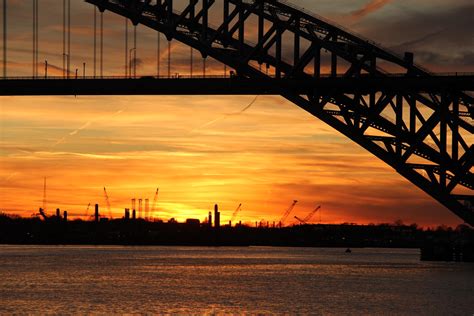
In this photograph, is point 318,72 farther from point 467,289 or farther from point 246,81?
point 467,289

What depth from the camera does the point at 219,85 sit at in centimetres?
7644

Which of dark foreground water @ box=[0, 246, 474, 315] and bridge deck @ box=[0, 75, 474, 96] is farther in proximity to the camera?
bridge deck @ box=[0, 75, 474, 96]

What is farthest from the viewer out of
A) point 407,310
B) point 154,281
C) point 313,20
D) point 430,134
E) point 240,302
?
point 154,281

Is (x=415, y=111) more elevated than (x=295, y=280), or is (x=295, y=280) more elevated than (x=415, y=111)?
(x=415, y=111)

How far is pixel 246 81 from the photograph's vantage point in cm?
7575

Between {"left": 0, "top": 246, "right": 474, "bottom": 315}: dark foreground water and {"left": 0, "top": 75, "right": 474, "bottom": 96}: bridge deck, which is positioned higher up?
{"left": 0, "top": 75, "right": 474, "bottom": 96}: bridge deck

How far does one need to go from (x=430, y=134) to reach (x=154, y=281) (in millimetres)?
28708

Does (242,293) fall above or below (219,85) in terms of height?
below

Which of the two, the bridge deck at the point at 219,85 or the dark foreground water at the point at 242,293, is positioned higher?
the bridge deck at the point at 219,85

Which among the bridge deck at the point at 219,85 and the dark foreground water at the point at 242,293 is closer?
the dark foreground water at the point at 242,293

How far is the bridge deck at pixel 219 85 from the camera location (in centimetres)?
6950

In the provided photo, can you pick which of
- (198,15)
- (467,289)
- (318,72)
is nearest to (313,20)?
(318,72)

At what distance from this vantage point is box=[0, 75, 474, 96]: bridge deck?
69.5 meters

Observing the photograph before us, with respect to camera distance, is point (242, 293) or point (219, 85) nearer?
point (242, 293)
